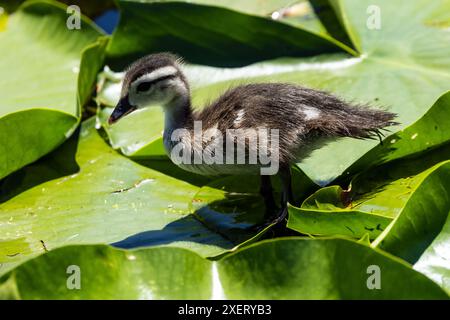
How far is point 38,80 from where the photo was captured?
3955 mm

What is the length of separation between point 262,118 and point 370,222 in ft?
2.21

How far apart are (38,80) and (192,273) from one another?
207 centimetres

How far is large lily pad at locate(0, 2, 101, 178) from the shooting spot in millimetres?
3402

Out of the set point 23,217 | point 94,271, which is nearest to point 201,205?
point 23,217

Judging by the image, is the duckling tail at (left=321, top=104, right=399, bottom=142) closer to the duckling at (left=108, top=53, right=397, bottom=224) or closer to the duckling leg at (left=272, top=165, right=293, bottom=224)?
the duckling at (left=108, top=53, right=397, bottom=224)

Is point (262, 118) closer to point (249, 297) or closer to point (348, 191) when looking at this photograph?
point (348, 191)

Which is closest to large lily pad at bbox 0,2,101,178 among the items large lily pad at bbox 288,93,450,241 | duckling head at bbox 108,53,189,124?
duckling head at bbox 108,53,189,124

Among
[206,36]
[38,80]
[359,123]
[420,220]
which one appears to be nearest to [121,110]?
[206,36]

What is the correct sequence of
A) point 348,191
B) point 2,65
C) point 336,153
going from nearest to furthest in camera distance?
point 348,191, point 336,153, point 2,65

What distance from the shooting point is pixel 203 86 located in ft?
12.6

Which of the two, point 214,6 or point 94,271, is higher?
point 214,6

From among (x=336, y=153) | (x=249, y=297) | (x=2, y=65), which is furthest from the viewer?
(x=2, y=65)

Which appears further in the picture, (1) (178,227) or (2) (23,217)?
(2) (23,217)

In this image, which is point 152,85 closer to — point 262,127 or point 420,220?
point 262,127
